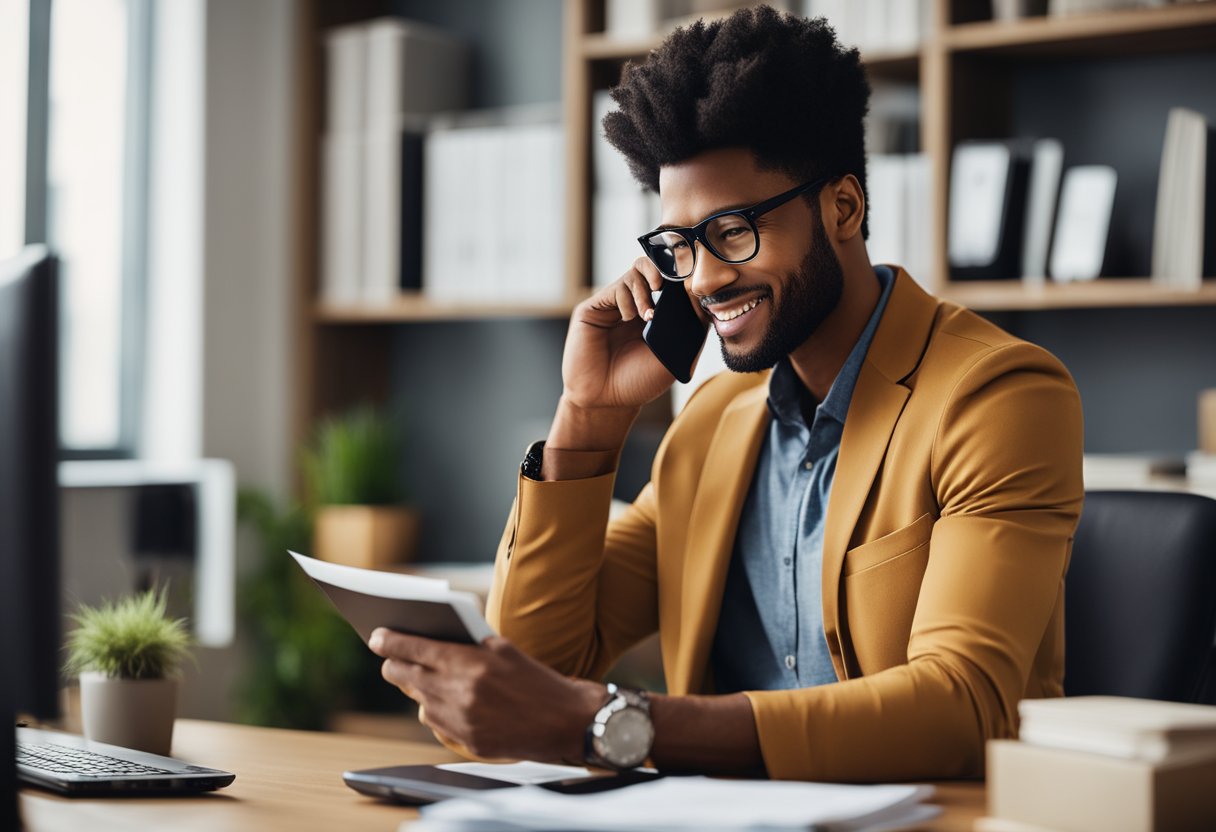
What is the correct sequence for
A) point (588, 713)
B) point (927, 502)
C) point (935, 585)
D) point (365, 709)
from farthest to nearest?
point (365, 709) < point (927, 502) < point (935, 585) < point (588, 713)

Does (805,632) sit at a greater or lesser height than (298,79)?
lesser

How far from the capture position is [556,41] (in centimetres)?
352

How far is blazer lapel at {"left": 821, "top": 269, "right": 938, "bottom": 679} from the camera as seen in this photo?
4.74ft

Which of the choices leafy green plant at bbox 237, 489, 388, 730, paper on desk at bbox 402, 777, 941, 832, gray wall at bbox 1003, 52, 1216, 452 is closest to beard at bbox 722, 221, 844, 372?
paper on desk at bbox 402, 777, 941, 832

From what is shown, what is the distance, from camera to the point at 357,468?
3357mm

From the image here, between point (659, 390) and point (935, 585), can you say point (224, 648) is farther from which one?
point (935, 585)

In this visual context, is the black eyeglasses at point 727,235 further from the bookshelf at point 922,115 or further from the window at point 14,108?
the window at point 14,108

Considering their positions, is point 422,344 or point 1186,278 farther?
point 422,344

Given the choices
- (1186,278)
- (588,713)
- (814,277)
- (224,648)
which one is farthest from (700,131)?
(224,648)

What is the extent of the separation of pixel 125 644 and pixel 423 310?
2.05 metres

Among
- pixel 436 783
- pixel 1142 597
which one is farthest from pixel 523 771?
pixel 1142 597

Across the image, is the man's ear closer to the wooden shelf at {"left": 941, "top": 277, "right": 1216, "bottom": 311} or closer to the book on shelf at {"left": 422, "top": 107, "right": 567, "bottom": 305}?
the wooden shelf at {"left": 941, "top": 277, "right": 1216, "bottom": 311}

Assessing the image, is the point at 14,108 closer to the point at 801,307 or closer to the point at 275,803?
the point at 801,307

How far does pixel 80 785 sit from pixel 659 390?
782mm
